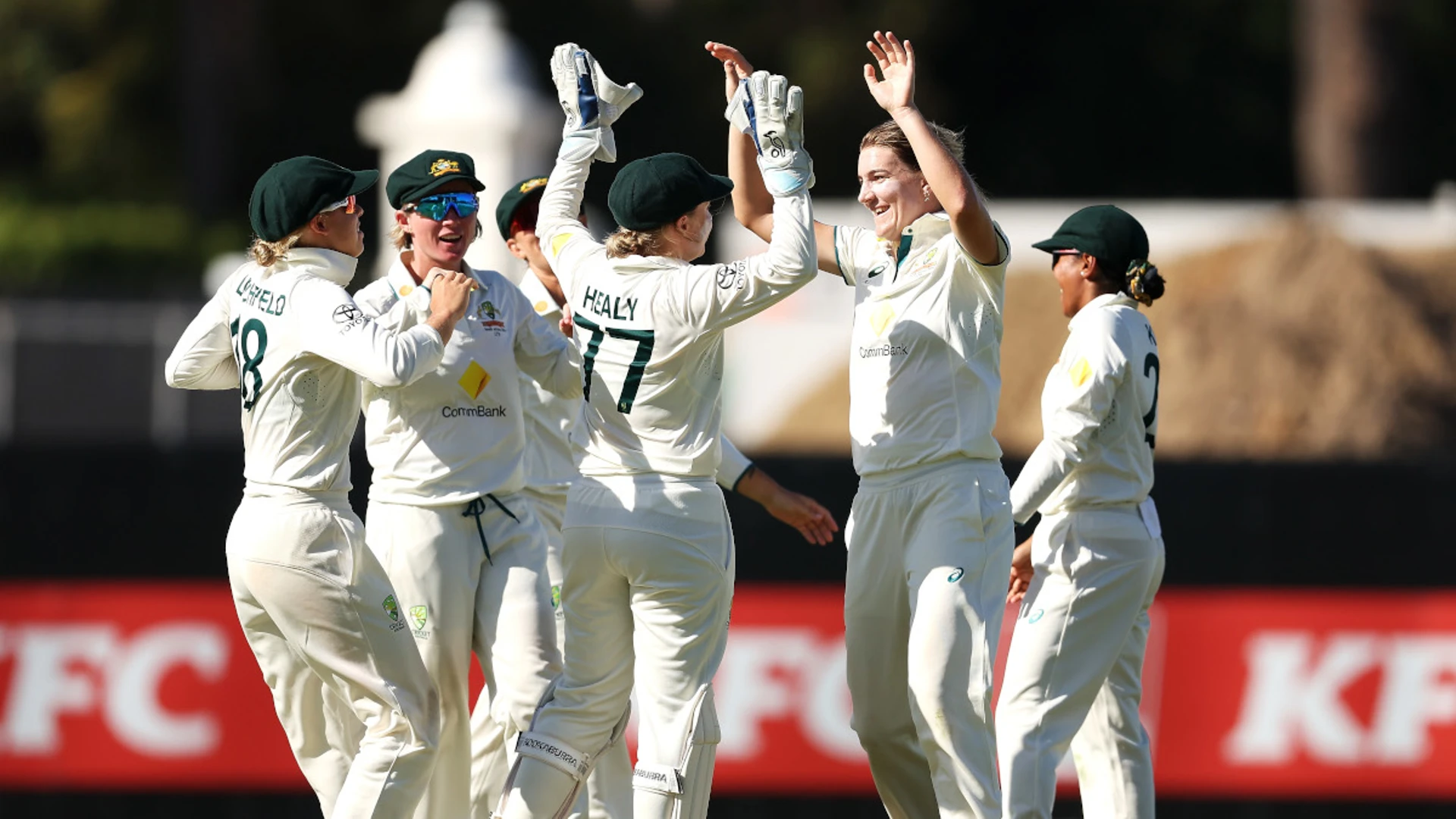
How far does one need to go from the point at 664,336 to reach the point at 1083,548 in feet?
4.89

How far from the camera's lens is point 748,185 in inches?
273

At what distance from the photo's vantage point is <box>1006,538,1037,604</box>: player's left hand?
6879 millimetres

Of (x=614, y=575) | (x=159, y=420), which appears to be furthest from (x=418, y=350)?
(x=159, y=420)

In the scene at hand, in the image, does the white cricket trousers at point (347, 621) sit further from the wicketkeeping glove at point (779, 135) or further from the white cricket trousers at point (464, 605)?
the wicketkeeping glove at point (779, 135)

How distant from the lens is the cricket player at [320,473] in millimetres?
6133

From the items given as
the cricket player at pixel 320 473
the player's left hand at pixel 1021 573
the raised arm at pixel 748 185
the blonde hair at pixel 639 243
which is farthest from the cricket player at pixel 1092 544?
the cricket player at pixel 320 473

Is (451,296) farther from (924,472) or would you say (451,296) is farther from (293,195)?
(924,472)

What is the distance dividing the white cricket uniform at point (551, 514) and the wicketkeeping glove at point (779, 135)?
3.26 ft

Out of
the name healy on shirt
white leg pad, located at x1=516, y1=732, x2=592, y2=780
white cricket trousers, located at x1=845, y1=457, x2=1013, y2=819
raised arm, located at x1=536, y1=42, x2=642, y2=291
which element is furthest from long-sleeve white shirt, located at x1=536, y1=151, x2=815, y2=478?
white leg pad, located at x1=516, y1=732, x2=592, y2=780

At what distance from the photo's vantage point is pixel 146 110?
30.7 m

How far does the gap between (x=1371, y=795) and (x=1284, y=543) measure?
1.20 meters

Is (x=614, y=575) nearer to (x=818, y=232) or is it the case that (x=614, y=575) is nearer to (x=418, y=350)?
(x=418, y=350)

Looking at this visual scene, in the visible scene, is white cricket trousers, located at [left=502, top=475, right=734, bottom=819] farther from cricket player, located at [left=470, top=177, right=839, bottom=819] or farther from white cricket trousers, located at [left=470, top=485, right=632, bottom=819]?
white cricket trousers, located at [left=470, top=485, right=632, bottom=819]

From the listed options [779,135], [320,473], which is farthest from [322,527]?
[779,135]
